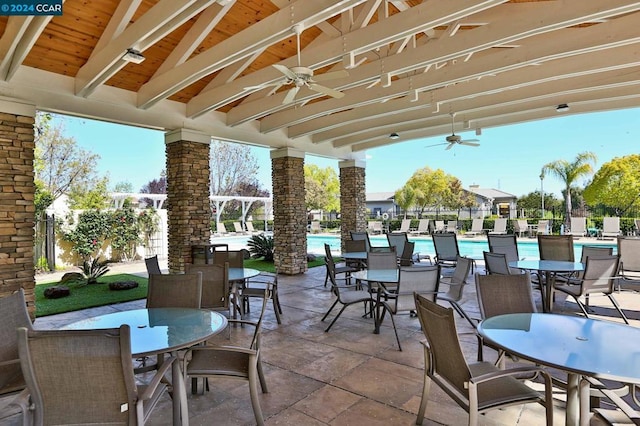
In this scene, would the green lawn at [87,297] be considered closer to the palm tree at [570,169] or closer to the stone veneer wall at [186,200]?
the stone veneer wall at [186,200]

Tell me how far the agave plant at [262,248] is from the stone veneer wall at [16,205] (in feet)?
22.6

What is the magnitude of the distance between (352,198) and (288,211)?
2.94 m

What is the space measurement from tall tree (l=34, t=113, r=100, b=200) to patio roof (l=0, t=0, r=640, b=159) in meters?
11.4

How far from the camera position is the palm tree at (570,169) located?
1839cm

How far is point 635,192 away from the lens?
1575 cm

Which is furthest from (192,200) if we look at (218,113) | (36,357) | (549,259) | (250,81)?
(549,259)

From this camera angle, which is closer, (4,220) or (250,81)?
(4,220)

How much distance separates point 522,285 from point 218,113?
6.52 metres

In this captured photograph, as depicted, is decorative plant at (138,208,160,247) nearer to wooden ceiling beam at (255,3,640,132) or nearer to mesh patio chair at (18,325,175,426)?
wooden ceiling beam at (255,3,640,132)

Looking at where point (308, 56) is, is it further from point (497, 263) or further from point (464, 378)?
point (464, 378)

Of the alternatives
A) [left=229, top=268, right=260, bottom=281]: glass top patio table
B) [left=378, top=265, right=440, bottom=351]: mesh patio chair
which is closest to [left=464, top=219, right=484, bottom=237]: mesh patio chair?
[left=378, top=265, right=440, bottom=351]: mesh patio chair

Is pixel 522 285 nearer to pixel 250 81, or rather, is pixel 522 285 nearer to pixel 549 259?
pixel 549 259

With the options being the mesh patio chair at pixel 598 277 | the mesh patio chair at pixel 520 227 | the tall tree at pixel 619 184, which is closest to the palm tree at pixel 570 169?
the tall tree at pixel 619 184

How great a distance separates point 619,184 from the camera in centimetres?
1614
